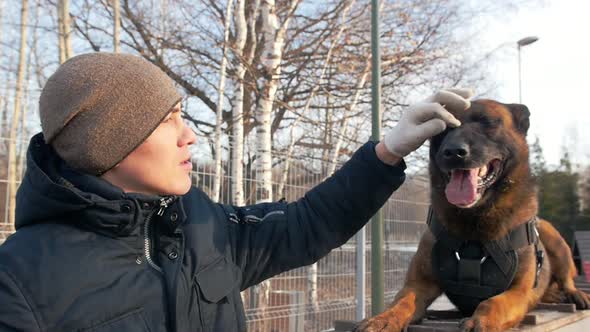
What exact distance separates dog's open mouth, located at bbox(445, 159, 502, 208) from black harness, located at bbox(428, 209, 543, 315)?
205 millimetres

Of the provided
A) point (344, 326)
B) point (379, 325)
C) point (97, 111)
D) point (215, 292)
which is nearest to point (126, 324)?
point (215, 292)

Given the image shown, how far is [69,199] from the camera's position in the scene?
147 centimetres

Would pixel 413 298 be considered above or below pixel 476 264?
below

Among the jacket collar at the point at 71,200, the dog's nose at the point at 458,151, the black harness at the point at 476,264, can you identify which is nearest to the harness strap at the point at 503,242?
the black harness at the point at 476,264

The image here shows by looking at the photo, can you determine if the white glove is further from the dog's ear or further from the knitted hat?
the dog's ear

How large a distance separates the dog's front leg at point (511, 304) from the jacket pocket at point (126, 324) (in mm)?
1286

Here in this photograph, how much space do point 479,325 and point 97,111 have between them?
164 centimetres

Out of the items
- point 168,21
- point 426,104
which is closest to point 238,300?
point 426,104

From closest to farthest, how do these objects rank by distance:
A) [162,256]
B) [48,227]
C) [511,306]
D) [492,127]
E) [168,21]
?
1. [48,227]
2. [162,256]
3. [511,306]
4. [492,127]
5. [168,21]

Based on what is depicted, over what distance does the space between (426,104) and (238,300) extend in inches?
39.1

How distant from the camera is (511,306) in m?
2.34

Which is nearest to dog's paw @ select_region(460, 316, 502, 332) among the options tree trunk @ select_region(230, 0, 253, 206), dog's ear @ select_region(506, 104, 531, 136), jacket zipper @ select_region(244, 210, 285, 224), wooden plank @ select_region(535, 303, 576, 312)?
jacket zipper @ select_region(244, 210, 285, 224)

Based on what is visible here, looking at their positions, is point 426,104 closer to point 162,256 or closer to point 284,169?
point 162,256

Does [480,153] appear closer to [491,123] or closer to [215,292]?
[491,123]
